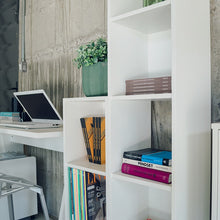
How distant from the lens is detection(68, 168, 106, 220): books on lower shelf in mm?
1339

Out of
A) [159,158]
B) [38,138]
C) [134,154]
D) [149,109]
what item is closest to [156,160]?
[159,158]

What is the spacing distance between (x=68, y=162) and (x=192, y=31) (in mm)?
881

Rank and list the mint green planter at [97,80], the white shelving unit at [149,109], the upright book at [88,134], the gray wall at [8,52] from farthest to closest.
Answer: the gray wall at [8,52] < the upright book at [88,134] < the mint green planter at [97,80] < the white shelving unit at [149,109]

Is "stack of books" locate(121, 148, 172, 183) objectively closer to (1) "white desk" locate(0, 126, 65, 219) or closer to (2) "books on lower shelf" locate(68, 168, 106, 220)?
(2) "books on lower shelf" locate(68, 168, 106, 220)

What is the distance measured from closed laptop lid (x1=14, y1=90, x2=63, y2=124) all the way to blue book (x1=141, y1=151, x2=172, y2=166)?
798 mm

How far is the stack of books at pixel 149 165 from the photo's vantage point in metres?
1.04

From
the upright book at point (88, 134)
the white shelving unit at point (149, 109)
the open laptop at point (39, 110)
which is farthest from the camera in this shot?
the open laptop at point (39, 110)

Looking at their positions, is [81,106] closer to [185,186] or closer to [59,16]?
[185,186]

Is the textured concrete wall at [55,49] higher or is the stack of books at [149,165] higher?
the textured concrete wall at [55,49]

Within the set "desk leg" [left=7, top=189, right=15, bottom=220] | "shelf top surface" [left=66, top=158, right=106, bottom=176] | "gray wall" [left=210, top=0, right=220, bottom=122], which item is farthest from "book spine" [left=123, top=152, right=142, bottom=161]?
"desk leg" [left=7, top=189, right=15, bottom=220]

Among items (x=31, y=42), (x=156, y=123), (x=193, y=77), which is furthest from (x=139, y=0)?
(x=31, y=42)

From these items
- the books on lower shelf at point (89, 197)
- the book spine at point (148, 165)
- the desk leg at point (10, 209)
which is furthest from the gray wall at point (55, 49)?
the book spine at point (148, 165)

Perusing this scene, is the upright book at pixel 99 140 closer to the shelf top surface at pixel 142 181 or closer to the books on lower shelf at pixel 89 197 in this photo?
the books on lower shelf at pixel 89 197

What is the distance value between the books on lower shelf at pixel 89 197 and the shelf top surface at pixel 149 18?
750mm
